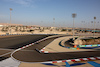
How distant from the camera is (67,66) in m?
8.52

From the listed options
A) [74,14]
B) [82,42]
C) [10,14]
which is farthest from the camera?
[10,14]

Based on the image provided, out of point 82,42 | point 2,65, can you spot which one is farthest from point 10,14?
point 2,65

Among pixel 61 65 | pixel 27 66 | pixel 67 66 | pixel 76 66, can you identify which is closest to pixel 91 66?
pixel 76 66

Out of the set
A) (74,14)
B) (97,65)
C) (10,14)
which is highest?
(10,14)

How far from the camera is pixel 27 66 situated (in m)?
8.52

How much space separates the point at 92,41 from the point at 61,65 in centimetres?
1976

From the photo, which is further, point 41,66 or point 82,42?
point 82,42

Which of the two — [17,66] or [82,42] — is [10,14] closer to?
[82,42]

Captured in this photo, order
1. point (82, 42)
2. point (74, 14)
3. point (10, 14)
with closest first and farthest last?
point (82, 42) < point (74, 14) < point (10, 14)

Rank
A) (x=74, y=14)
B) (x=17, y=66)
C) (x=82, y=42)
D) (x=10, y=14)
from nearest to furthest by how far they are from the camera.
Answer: (x=17, y=66), (x=82, y=42), (x=74, y=14), (x=10, y=14)

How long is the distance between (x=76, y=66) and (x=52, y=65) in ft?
7.98

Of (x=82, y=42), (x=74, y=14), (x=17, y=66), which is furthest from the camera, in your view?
(x=74, y=14)

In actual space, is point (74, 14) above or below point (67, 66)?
above

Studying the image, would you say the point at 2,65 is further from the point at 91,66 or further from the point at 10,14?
the point at 10,14
